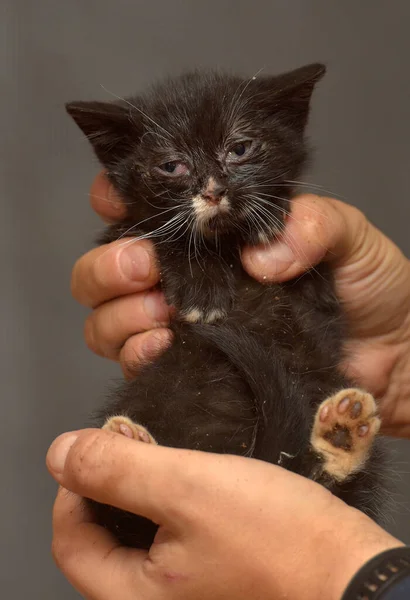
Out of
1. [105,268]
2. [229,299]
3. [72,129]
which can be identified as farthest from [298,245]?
[72,129]

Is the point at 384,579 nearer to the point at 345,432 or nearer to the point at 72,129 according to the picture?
the point at 345,432

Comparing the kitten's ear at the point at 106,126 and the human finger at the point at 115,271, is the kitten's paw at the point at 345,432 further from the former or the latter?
the kitten's ear at the point at 106,126

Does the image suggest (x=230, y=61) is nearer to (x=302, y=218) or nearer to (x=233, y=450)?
(x=302, y=218)

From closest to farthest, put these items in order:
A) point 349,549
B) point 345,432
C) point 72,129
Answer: point 349,549, point 345,432, point 72,129

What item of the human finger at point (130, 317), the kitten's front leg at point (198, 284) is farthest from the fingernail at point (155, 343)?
the kitten's front leg at point (198, 284)

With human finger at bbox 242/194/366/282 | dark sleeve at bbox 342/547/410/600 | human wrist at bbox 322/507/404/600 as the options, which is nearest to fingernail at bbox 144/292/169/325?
human finger at bbox 242/194/366/282

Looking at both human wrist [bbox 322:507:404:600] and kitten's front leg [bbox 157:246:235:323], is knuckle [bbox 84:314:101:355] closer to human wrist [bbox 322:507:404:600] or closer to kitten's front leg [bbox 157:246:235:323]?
kitten's front leg [bbox 157:246:235:323]
